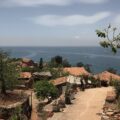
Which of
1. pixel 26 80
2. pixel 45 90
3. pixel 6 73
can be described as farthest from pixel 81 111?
pixel 26 80

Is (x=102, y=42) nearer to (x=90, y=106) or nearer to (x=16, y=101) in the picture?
(x=90, y=106)

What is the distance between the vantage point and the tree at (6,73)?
41875mm

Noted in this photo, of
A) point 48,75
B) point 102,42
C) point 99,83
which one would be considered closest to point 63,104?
point 102,42

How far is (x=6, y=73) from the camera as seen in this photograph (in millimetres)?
42031

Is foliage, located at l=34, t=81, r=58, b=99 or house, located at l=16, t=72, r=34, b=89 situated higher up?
foliage, located at l=34, t=81, r=58, b=99

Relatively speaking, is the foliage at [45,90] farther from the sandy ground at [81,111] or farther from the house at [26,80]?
the house at [26,80]

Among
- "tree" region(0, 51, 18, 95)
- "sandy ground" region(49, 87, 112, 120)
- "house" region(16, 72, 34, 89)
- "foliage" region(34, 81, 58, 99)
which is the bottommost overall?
"house" region(16, 72, 34, 89)

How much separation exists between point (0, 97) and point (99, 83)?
2530cm

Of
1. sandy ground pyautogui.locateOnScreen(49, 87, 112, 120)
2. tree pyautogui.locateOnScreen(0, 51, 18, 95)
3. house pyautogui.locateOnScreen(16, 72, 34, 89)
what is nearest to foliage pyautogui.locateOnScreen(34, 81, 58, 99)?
tree pyautogui.locateOnScreen(0, 51, 18, 95)

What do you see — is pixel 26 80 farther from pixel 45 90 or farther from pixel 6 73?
pixel 6 73

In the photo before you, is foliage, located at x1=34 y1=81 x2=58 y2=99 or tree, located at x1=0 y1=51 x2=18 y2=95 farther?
foliage, located at x1=34 y1=81 x2=58 y2=99

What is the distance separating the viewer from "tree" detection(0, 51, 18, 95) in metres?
41.9

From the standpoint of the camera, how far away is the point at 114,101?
2666 centimetres

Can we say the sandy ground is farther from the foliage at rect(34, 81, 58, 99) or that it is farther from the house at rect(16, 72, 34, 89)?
the house at rect(16, 72, 34, 89)
